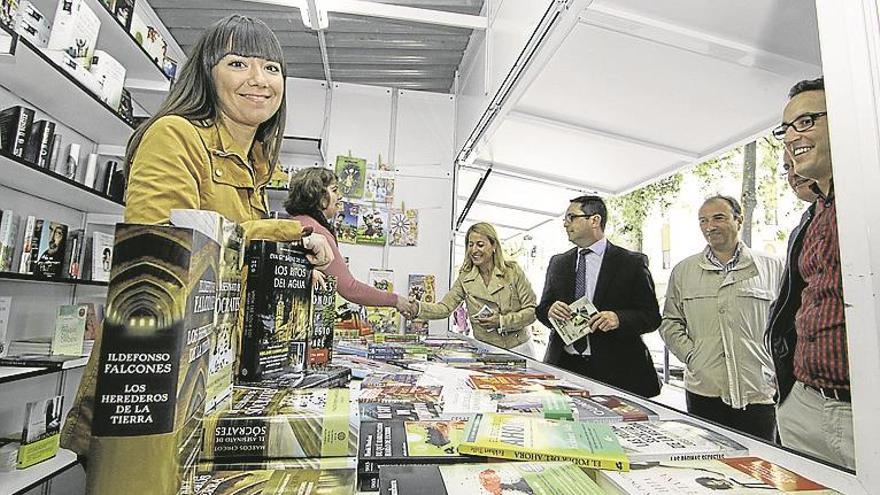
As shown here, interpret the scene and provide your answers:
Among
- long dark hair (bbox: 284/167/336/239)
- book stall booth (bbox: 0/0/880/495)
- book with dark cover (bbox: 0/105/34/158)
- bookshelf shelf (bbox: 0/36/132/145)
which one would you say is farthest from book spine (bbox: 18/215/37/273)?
long dark hair (bbox: 284/167/336/239)

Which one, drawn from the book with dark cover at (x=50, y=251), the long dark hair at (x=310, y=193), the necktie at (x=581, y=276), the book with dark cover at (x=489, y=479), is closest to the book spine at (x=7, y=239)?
the book with dark cover at (x=50, y=251)

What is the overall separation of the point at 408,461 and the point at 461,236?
11.5 feet

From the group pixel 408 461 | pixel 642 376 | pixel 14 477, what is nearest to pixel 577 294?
pixel 642 376

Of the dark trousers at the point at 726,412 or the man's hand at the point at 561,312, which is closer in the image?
the dark trousers at the point at 726,412

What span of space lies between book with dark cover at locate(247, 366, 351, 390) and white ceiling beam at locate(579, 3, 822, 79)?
54.0 inches

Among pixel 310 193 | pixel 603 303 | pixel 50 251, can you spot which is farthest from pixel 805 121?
pixel 50 251

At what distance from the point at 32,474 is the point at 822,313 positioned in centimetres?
263

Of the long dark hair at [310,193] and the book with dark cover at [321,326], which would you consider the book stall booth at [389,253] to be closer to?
the book with dark cover at [321,326]

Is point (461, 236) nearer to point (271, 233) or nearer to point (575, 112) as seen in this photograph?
point (575, 112)

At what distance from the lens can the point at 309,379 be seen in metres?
0.97

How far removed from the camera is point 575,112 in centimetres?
233

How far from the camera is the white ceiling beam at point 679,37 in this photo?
150 centimetres

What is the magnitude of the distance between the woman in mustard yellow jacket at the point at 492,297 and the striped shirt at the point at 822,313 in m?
1.78

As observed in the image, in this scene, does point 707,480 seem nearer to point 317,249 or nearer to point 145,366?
point 145,366
